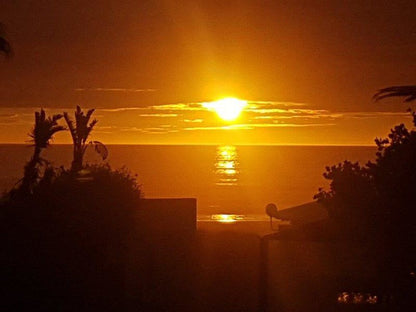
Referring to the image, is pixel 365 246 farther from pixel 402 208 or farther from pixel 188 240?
pixel 188 240

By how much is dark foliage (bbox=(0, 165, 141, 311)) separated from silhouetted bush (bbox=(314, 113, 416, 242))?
20.6ft

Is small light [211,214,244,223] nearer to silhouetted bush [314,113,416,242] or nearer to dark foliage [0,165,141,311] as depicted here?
dark foliage [0,165,141,311]

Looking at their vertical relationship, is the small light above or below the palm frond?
above

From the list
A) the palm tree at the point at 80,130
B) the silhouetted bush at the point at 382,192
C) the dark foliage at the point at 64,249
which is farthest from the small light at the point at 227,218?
the silhouetted bush at the point at 382,192

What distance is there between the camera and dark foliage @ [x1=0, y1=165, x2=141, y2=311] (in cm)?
Answer: 2106

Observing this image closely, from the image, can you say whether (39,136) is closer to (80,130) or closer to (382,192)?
(80,130)

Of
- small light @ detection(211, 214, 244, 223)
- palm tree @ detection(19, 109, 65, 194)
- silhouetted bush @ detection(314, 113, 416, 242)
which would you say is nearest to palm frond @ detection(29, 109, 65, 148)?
palm tree @ detection(19, 109, 65, 194)

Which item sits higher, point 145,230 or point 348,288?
point 145,230

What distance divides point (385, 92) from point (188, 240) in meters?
9.60

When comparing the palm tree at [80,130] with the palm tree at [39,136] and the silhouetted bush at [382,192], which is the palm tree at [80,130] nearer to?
the palm tree at [39,136]

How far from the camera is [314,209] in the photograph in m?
29.9

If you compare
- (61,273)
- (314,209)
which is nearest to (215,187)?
(314,209)

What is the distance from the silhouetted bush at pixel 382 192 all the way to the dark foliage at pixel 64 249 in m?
6.29

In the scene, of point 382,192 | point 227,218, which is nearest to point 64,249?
point 382,192
